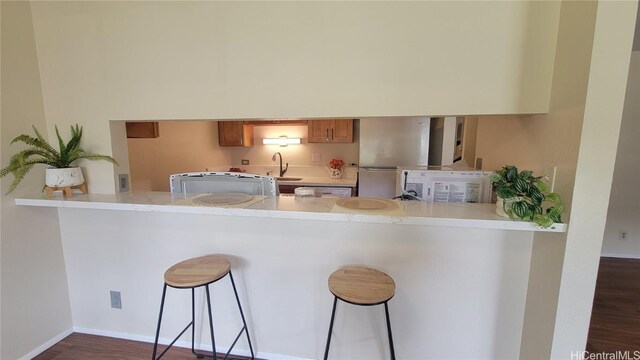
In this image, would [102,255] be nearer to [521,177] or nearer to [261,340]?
[261,340]

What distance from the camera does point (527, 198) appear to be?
3.94ft

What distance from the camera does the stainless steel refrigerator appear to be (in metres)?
3.62

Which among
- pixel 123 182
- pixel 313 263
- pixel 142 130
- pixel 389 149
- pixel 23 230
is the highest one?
pixel 142 130

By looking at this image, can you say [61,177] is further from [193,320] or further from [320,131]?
[320,131]

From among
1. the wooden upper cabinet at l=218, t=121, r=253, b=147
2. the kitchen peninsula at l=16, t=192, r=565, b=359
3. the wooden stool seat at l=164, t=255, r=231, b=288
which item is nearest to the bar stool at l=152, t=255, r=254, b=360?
the wooden stool seat at l=164, t=255, r=231, b=288

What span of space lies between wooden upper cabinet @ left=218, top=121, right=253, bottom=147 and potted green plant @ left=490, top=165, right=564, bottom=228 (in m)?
3.74

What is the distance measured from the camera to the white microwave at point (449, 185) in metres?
1.62

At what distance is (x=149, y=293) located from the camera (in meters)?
1.85

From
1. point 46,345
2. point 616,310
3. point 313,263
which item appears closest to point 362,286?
point 313,263

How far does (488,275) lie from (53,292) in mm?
2794

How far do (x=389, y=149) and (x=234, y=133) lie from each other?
2.40m

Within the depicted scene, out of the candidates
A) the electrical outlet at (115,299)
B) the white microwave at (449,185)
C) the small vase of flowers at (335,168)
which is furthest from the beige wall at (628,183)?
the electrical outlet at (115,299)

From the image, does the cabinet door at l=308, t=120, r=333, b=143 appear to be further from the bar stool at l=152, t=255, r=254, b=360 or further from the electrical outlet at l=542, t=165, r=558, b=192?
the electrical outlet at l=542, t=165, r=558, b=192

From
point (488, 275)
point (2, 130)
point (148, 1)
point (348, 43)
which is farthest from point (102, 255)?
point (488, 275)
